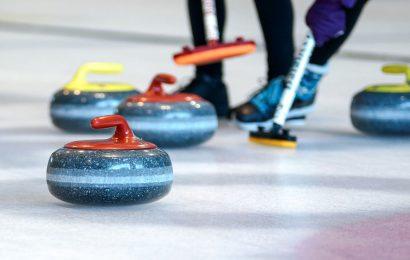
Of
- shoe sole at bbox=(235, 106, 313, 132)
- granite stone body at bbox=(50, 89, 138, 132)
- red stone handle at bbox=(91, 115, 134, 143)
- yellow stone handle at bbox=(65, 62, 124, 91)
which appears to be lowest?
shoe sole at bbox=(235, 106, 313, 132)

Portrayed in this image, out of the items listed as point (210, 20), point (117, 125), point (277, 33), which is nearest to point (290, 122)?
point (277, 33)

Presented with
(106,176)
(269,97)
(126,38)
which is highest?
(106,176)

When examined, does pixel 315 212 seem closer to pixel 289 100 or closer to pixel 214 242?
pixel 214 242

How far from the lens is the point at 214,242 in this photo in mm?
1752

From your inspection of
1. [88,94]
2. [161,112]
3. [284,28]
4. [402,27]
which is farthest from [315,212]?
[402,27]

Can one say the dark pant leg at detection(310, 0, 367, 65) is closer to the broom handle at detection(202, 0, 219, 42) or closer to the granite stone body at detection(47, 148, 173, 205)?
the broom handle at detection(202, 0, 219, 42)

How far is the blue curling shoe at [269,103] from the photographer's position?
3.09m

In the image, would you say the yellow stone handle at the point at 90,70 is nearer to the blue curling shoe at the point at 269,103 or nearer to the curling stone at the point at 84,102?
the curling stone at the point at 84,102

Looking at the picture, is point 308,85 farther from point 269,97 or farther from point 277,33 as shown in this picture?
point 277,33

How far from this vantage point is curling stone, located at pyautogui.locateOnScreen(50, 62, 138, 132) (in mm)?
2973

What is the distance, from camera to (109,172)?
6.41 ft

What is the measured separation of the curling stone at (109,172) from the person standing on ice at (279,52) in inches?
36.5

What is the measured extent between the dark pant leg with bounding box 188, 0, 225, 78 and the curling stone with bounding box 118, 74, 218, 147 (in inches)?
26.0

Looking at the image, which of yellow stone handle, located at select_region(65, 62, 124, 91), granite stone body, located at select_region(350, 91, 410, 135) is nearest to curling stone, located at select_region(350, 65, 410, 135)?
granite stone body, located at select_region(350, 91, 410, 135)
